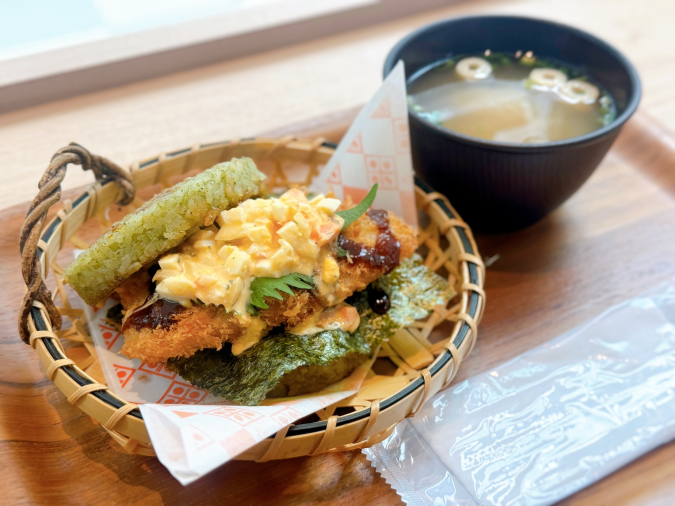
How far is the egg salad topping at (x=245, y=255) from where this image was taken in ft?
4.02

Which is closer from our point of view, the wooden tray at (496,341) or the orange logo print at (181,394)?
the wooden tray at (496,341)

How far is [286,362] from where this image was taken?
4.12 feet

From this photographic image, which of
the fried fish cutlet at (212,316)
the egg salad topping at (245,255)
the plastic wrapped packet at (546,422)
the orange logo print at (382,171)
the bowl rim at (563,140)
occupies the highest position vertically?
the bowl rim at (563,140)

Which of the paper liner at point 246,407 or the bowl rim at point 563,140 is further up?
the bowl rim at point 563,140

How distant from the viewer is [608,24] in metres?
3.21

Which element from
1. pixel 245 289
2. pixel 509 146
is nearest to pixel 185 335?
pixel 245 289

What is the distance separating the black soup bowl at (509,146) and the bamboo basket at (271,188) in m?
0.14

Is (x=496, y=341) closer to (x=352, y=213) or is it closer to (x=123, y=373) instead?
(x=352, y=213)

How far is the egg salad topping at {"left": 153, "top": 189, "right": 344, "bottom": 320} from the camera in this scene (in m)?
1.23

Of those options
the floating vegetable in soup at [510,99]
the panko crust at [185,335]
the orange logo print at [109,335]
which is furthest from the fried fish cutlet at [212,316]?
the floating vegetable in soup at [510,99]

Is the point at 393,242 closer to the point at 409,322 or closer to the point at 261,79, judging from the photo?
the point at 409,322

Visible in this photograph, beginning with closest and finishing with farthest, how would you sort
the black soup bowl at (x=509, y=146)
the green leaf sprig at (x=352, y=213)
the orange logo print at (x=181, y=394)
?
the orange logo print at (x=181, y=394) < the green leaf sprig at (x=352, y=213) < the black soup bowl at (x=509, y=146)

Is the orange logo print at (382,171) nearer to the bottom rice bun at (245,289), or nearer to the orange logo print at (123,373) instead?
the bottom rice bun at (245,289)

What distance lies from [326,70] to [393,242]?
1.59 meters
